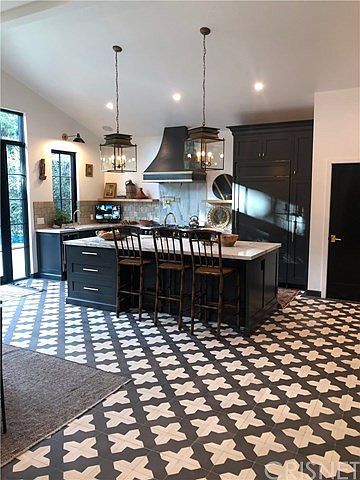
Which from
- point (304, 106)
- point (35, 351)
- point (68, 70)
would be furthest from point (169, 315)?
point (68, 70)

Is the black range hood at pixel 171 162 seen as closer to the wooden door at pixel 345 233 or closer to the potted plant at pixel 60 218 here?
the potted plant at pixel 60 218

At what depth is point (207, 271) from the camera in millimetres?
4383

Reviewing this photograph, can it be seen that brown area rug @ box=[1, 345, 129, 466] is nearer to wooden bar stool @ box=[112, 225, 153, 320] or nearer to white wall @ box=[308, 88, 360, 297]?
wooden bar stool @ box=[112, 225, 153, 320]

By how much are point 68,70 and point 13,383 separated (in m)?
5.23

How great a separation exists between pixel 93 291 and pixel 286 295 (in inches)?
115

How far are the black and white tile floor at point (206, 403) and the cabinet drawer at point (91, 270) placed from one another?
582 millimetres

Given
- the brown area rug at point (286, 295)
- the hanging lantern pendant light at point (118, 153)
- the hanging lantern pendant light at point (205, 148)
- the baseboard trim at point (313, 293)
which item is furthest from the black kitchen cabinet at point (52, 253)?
the baseboard trim at point (313, 293)

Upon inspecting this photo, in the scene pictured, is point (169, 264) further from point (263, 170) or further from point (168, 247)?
point (263, 170)

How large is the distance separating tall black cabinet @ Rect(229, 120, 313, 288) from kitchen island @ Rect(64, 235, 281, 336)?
1197 millimetres

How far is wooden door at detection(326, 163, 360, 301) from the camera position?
5.71m

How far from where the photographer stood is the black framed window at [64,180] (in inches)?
309

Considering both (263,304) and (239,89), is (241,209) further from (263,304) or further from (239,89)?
(263,304)

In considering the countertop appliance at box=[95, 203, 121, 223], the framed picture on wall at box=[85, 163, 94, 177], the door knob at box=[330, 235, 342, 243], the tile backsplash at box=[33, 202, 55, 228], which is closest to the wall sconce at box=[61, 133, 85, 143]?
the framed picture on wall at box=[85, 163, 94, 177]

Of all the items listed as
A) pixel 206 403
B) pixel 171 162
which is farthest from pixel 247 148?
pixel 206 403
